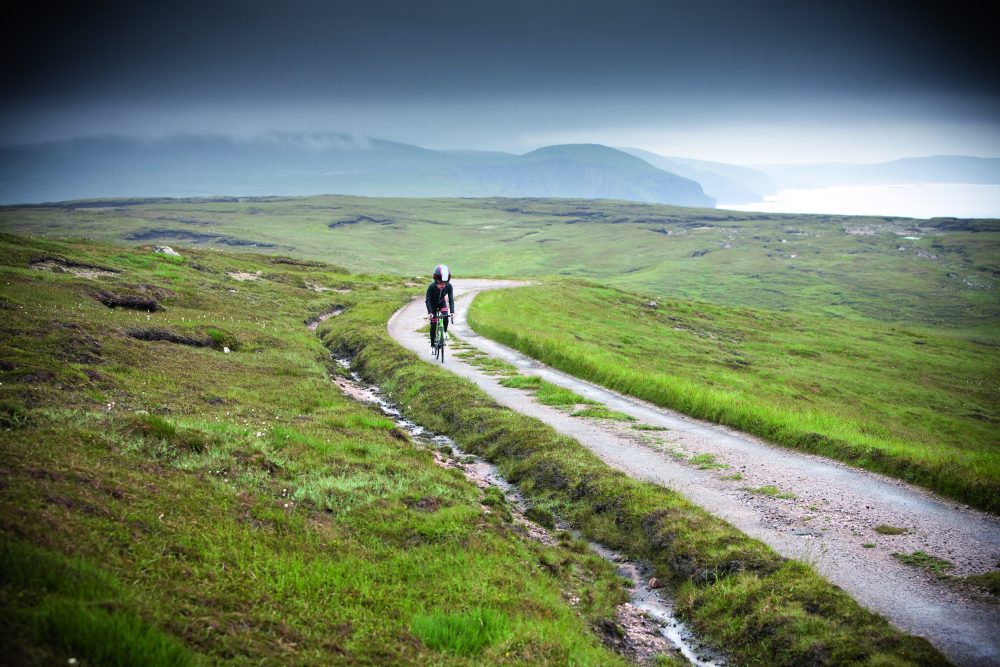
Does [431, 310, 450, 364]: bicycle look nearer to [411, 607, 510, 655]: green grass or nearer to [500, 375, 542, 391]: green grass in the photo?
[500, 375, 542, 391]: green grass

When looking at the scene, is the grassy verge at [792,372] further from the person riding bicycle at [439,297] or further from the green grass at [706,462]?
the person riding bicycle at [439,297]

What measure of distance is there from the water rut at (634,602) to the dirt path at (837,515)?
2.69m

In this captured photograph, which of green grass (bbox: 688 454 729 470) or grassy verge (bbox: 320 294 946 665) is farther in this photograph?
green grass (bbox: 688 454 729 470)

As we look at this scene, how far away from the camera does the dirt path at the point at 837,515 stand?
10070 mm

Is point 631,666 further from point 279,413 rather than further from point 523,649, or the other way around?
point 279,413

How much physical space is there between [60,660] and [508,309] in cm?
5928

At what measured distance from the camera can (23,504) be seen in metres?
8.18

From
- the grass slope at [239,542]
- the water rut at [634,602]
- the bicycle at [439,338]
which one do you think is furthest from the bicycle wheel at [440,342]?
the water rut at [634,602]

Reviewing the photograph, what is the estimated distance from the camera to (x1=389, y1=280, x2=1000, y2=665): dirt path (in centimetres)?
1007

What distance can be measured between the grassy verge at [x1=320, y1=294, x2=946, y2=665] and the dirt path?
73 cm

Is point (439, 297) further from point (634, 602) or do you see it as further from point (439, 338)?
point (634, 602)

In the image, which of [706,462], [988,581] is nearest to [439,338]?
[706,462]

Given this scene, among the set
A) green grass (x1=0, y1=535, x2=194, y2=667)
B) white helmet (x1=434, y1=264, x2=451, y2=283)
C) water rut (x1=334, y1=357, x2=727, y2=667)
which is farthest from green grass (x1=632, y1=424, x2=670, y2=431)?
green grass (x1=0, y1=535, x2=194, y2=667)

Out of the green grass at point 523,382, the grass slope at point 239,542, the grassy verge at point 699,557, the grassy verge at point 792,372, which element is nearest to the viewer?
the grass slope at point 239,542
